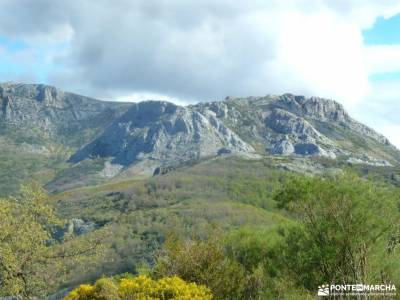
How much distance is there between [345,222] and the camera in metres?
31.8

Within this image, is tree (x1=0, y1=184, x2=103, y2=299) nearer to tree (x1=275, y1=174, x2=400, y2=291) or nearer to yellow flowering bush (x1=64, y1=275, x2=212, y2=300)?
yellow flowering bush (x1=64, y1=275, x2=212, y2=300)

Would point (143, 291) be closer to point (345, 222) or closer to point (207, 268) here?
point (207, 268)

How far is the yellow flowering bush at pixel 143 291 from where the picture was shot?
2406cm

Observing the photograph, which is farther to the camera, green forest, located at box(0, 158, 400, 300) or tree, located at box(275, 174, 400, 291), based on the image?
tree, located at box(275, 174, 400, 291)

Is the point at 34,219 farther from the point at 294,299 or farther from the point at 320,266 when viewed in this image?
the point at 320,266

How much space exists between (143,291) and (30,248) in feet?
26.4

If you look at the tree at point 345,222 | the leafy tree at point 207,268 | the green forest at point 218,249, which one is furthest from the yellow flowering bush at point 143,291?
the tree at point 345,222

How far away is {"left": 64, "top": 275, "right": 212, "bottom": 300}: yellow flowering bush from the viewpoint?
24062 millimetres

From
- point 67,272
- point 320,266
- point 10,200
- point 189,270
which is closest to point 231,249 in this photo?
point 320,266

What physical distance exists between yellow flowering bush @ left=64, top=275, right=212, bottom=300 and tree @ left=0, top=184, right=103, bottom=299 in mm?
4189

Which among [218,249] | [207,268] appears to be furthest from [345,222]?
[207,268]

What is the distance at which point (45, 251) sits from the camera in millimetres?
29219

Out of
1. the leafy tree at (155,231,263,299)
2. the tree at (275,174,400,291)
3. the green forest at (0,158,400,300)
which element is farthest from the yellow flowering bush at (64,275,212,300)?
the tree at (275,174,400,291)

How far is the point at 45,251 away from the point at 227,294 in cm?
1222
